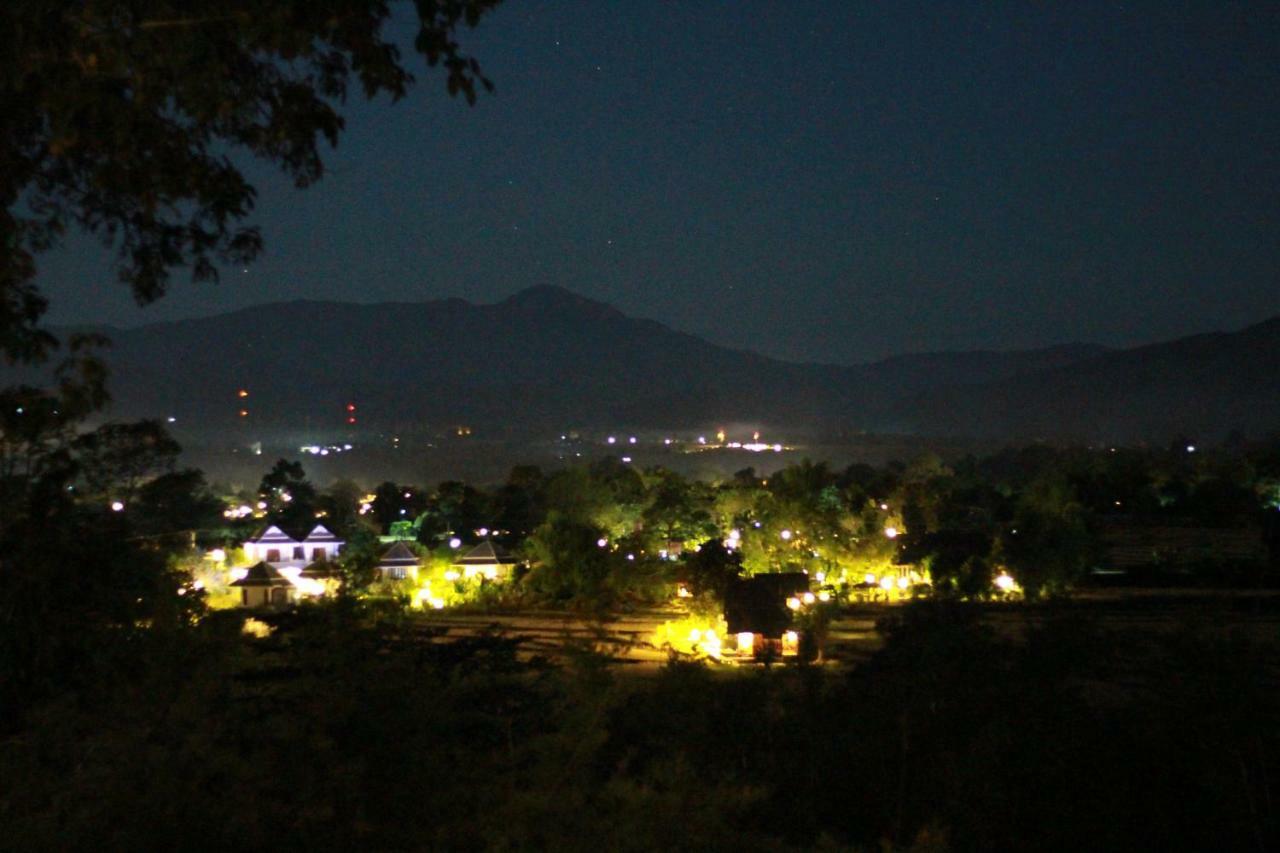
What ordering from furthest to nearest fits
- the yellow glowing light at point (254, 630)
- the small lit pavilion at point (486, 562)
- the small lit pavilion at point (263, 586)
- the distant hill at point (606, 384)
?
the distant hill at point (606, 384) < the small lit pavilion at point (486, 562) < the small lit pavilion at point (263, 586) < the yellow glowing light at point (254, 630)

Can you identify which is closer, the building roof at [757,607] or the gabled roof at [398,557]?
the building roof at [757,607]

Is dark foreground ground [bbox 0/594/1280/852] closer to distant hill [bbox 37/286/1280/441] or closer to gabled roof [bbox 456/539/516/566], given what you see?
gabled roof [bbox 456/539/516/566]

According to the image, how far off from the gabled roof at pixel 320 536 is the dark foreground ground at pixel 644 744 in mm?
15879

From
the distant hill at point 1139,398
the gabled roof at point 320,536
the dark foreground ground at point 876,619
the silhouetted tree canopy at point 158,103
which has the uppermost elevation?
the distant hill at point 1139,398

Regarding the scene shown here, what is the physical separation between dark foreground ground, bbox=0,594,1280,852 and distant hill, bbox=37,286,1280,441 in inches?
1400

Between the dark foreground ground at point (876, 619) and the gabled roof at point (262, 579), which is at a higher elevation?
the gabled roof at point (262, 579)

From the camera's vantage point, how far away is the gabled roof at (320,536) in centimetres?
3067

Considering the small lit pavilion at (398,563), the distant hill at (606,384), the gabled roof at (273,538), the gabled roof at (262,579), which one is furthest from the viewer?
the distant hill at (606,384)

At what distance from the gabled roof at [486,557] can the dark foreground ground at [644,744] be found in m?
11.4

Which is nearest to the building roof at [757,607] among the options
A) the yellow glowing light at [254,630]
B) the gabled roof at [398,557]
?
the yellow glowing light at [254,630]

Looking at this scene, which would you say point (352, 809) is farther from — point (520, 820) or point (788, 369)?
point (788, 369)

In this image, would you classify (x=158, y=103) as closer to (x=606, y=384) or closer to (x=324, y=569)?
(x=324, y=569)

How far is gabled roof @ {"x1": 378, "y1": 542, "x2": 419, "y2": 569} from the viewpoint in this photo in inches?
1074

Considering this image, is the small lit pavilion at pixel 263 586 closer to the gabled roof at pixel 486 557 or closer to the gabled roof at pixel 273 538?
the gabled roof at pixel 486 557
